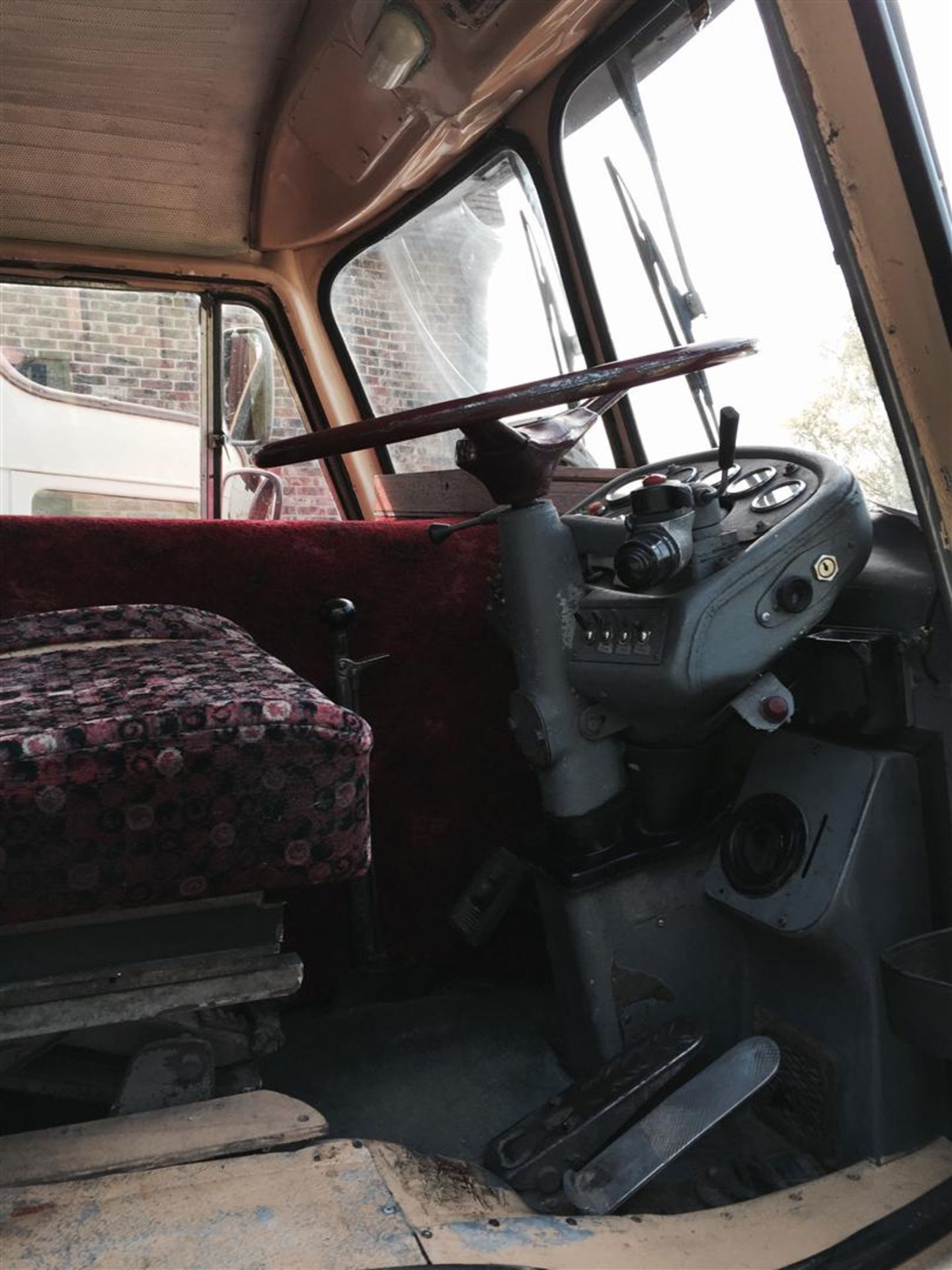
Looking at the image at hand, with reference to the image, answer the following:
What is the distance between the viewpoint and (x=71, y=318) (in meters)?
2.81

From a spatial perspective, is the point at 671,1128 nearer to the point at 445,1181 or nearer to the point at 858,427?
the point at 445,1181

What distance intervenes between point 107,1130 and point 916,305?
1259 millimetres

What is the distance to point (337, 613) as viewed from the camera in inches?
68.1

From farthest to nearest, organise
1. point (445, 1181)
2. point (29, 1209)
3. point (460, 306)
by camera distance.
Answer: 1. point (460, 306)
2. point (445, 1181)
3. point (29, 1209)

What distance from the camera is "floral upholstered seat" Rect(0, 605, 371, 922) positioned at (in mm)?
910

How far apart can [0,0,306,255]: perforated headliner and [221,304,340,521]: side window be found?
13.1 inches

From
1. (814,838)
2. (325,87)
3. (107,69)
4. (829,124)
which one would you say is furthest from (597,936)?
(107,69)

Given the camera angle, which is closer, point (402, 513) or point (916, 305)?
point (916, 305)

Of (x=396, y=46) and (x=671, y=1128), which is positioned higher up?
(x=396, y=46)

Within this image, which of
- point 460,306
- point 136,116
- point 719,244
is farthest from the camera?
point 460,306

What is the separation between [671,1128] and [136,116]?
2.31 meters

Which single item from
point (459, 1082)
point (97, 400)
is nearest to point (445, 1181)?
point (459, 1082)

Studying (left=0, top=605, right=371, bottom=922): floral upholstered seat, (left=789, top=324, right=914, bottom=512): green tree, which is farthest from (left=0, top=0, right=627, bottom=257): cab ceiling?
(left=0, top=605, right=371, bottom=922): floral upholstered seat

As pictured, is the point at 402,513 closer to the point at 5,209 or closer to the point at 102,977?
the point at 5,209
